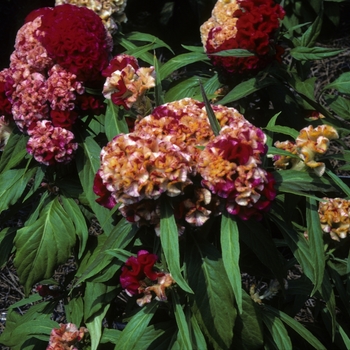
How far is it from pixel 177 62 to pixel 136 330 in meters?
0.96

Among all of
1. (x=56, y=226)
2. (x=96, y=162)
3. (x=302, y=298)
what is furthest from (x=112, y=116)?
(x=302, y=298)

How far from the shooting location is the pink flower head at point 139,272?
4.67 feet

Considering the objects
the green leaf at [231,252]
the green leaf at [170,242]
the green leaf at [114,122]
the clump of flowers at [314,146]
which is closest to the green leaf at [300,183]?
the clump of flowers at [314,146]

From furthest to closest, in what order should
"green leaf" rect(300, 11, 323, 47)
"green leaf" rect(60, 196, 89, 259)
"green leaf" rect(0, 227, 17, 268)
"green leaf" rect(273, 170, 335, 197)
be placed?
"green leaf" rect(300, 11, 323, 47) → "green leaf" rect(0, 227, 17, 268) → "green leaf" rect(60, 196, 89, 259) → "green leaf" rect(273, 170, 335, 197)

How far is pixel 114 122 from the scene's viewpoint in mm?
1757

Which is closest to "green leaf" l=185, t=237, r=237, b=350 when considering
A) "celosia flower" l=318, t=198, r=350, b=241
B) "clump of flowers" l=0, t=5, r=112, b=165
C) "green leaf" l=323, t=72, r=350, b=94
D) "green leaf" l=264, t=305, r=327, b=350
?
"green leaf" l=264, t=305, r=327, b=350

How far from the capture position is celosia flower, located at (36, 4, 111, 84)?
1787 mm

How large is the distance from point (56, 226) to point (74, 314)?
0.28 metres

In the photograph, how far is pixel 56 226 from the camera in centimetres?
180

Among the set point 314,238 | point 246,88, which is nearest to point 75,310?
point 314,238

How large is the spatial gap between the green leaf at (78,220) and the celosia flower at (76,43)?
371mm

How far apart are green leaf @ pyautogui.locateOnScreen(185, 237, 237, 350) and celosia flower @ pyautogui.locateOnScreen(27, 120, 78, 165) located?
0.50 m

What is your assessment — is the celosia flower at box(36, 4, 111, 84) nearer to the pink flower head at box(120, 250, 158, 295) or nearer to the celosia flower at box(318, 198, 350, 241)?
the pink flower head at box(120, 250, 158, 295)

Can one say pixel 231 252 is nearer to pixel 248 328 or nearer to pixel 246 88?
pixel 248 328
